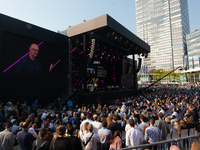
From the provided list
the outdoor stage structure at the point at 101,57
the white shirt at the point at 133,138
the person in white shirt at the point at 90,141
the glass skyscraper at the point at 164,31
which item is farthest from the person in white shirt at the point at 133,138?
the glass skyscraper at the point at 164,31

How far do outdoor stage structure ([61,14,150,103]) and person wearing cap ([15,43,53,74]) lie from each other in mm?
3803

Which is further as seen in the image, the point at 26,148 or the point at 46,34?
the point at 46,34

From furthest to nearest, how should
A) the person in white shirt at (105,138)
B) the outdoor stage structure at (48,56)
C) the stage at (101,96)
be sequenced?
the stage at (101,96) → the outdoor stage structure at (48,56) → the person in white shirt at (105,138)

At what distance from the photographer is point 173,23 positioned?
71.3 m

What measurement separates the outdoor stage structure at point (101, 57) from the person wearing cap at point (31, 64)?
380 centimetres

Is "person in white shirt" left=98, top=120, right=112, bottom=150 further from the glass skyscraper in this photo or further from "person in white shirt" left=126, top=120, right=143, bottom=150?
the glass skyscraper

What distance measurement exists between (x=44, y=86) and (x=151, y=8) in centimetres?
8838

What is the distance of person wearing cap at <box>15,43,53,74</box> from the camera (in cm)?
1126

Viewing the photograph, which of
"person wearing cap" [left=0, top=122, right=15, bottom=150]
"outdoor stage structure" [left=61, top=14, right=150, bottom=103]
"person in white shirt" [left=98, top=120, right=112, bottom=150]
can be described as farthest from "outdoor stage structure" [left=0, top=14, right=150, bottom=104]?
"person in white shirt" [left=98, top=120, right=112, bottom=150]

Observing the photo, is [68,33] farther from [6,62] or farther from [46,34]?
[6,62]

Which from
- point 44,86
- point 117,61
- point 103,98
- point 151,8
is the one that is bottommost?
point 103,98

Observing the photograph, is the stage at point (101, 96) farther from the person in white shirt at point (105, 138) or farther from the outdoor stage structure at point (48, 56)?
the person in white shirt at point (105, 138)

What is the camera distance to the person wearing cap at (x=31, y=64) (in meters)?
11.3

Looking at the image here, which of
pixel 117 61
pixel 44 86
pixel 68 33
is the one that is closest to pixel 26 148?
pixel 44 86
